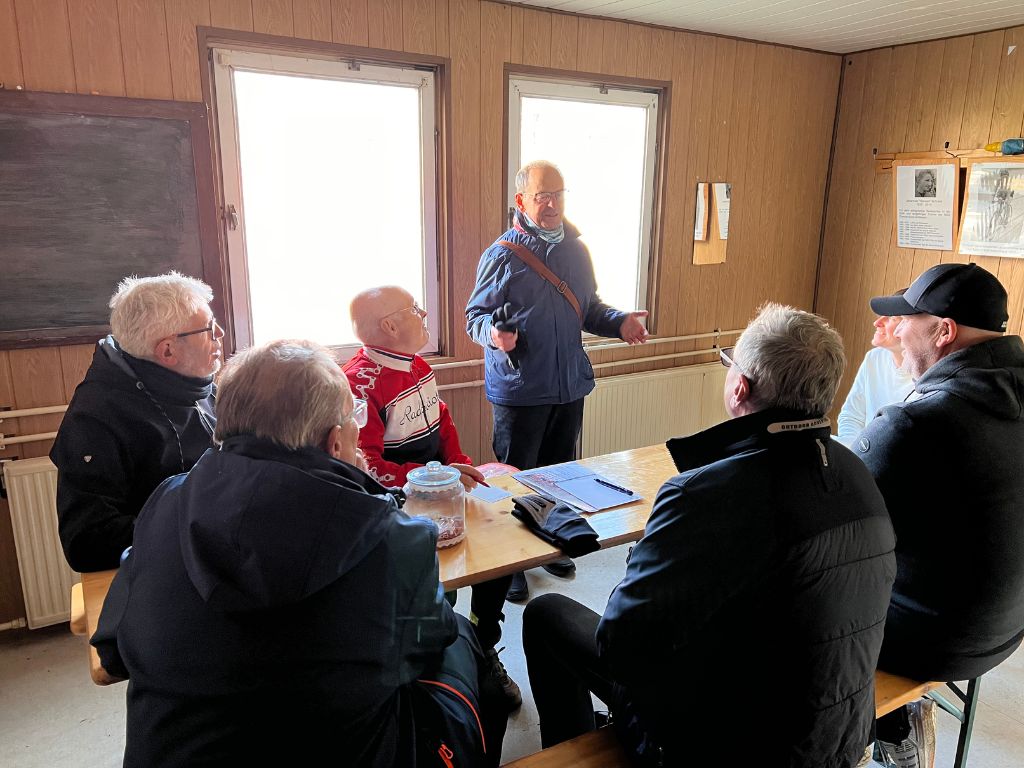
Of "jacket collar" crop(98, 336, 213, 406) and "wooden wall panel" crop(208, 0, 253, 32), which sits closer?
"jacket collar" crop(98, 336, 213, 406)

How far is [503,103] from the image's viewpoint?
3.21 meters

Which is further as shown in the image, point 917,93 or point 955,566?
point 917,93

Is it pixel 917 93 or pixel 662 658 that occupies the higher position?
pixel 917 93

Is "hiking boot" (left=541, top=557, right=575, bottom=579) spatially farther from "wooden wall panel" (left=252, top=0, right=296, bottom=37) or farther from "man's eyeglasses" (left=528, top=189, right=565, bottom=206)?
"wooden wall panel" (left=252, top=0, right=296, bottom=37)

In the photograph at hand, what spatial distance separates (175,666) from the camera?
3.06 feet

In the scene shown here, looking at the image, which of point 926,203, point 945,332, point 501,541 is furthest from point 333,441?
point 926,203

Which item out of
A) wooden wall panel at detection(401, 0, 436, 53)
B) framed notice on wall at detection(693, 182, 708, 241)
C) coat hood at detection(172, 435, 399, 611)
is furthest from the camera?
framed notice on wall at detection(693, 182, 708, 241)

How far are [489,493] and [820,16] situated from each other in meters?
2.89

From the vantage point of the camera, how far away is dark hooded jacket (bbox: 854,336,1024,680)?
1435mm

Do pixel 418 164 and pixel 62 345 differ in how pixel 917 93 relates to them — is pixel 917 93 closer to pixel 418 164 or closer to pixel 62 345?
pixel 418 164

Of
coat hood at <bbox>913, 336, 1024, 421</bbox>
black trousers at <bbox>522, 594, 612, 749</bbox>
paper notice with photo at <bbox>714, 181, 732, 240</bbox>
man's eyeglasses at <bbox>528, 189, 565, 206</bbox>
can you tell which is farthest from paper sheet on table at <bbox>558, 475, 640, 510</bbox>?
paper notice with photo at <bbox>714, 181, 732, 240</bbox>

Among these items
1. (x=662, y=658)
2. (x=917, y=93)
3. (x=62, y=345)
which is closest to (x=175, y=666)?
(x=662, y=658)

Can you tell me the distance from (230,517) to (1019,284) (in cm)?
396

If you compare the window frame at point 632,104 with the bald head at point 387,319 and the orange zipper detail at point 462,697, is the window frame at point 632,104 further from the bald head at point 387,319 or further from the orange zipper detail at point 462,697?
the orange zipper detail at point 462,697
